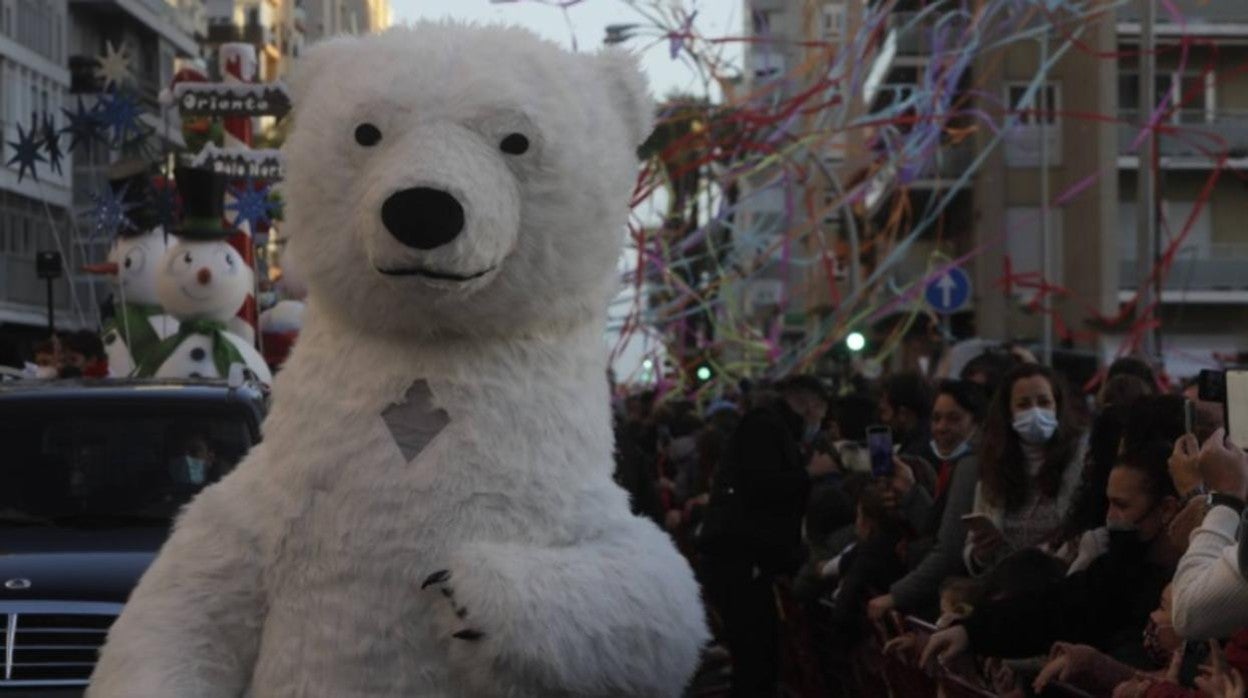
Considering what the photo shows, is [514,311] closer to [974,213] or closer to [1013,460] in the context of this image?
[1013,460]

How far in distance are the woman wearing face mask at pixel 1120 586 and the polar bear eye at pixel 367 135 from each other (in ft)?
8.61

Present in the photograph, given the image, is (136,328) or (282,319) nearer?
(136,328)

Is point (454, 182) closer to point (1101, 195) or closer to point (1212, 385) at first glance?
point (1212, 385)

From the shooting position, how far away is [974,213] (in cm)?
5169

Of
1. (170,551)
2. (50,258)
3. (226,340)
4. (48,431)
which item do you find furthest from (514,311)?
(50,258)

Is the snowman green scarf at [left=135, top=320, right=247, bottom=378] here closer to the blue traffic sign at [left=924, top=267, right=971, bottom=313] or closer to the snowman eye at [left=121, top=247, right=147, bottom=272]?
the snowman eye at [left=121, top=247, right=147, bottom=272]

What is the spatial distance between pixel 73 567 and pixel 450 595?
341 centimetres

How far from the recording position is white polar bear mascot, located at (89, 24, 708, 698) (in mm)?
5195

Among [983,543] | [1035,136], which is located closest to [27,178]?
[1035,136]

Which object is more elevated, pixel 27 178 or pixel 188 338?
pixel 188 338

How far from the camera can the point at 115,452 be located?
8867 millimetres

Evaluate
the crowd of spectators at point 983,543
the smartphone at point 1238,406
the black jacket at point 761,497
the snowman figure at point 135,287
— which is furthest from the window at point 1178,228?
the smartphone at point 1238,406

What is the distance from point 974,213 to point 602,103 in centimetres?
4652

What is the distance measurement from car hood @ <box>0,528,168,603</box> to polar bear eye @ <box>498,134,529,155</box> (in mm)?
3124
